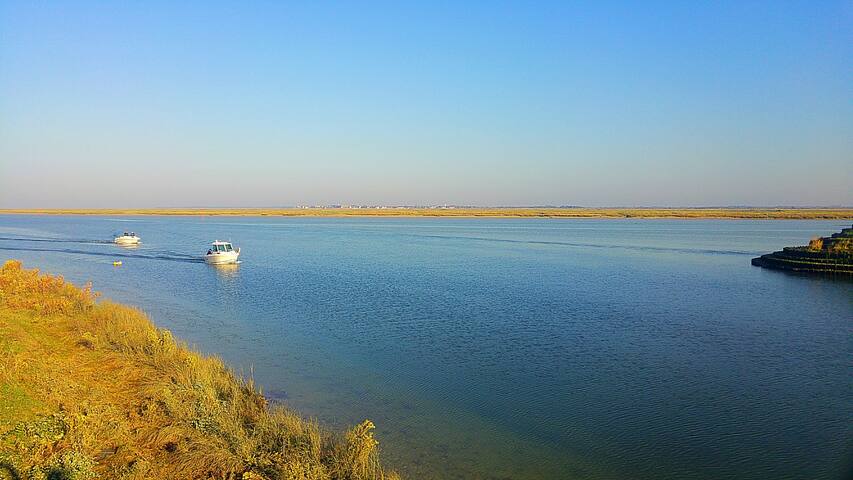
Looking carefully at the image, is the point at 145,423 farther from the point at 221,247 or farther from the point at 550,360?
the point at 221,247

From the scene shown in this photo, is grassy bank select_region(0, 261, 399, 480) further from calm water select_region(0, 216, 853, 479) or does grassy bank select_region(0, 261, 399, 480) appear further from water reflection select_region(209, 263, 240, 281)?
water reflection select_region(209, 263, 240, 281)

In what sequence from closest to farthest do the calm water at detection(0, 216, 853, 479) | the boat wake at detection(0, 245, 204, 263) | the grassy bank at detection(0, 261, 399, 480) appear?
the grassy bank at detection(0, 261, 399, 480) → the calm water at detection(0, 216, 853, 479) → the boat wake at detection(0, 245, 204, 263)

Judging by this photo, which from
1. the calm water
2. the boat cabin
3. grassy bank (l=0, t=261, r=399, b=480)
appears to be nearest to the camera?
grassy bank (l=0, t=261, r=399, b=480)

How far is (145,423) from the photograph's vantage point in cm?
990

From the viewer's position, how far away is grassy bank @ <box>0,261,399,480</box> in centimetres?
825

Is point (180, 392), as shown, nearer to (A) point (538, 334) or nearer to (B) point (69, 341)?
(B) point (69, 341)

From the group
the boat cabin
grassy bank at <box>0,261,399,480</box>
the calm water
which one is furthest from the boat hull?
grassy bank at <box>0,261,399,480</box>

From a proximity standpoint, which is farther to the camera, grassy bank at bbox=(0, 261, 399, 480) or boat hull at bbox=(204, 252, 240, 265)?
boat hull at bbox=(204, 252, 240, 265)

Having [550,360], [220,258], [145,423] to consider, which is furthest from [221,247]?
[145,423]

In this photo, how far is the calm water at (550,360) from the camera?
35.0 feet

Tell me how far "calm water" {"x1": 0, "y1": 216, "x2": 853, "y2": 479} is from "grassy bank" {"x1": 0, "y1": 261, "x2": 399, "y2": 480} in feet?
5.50

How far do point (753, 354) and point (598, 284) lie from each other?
14.8m

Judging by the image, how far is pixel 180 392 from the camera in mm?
10609

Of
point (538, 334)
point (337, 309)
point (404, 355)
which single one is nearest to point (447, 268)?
point (337, 309)
